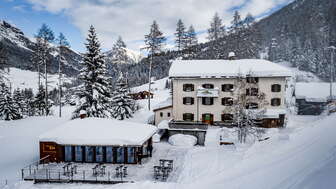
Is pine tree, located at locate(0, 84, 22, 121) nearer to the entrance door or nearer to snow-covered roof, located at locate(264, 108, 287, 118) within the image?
the entrance door

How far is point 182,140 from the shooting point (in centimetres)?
2352

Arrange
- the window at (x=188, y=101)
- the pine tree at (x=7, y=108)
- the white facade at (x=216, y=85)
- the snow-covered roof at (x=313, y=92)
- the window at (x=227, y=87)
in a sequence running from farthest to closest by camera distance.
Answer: the snow-covered roof at (x=313, y=92)
the pine tree at (x=7, y=108)
the window at (x=188, y=101)
the window at (x=227, y=87)
the white facade at (x=216, y=85)

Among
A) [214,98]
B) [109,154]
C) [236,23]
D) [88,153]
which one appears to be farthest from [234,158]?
[236,23]

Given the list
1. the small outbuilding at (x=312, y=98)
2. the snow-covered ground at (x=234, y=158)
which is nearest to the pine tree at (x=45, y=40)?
the snow-covered ground at (x=234, y=158)

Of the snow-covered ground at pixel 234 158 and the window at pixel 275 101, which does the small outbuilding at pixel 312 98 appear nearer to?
the snow-covered ground at pixel 234 158

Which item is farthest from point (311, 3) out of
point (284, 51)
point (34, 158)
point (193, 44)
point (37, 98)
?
point (34, 158)

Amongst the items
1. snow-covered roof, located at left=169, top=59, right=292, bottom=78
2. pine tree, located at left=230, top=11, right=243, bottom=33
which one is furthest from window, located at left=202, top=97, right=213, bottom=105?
pine tree, located at left=230, top=11, right=243, bottom=33

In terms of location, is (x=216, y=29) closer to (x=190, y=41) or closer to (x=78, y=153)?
(x=190, y=41)

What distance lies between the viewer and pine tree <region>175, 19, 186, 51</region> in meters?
49.1

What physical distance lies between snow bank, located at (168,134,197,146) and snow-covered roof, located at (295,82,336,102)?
25.3 meters

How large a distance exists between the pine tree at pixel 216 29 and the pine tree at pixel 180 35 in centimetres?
1044

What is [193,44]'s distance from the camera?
172ft

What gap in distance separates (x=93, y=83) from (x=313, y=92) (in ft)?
118

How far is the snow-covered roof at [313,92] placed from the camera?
3844 cm
